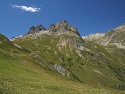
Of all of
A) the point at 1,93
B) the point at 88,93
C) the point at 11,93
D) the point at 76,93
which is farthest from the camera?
the point at 88,93

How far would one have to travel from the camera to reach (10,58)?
7938cm

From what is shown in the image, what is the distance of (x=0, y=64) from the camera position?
202 feet

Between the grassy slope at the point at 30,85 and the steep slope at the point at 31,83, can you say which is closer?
the grassy slope at the point at 30,85

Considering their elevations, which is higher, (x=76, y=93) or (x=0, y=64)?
(x=0, y=64)

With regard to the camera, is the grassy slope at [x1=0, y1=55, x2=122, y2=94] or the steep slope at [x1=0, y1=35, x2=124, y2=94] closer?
the grassy slope at [x1=0, y1=55, x2=122, y2=94]

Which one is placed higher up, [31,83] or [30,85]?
[31,83]

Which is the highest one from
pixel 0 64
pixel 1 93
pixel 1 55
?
pixel 1 55

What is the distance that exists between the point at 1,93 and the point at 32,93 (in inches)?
287

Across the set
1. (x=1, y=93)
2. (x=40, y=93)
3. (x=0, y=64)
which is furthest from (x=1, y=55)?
(x=1, y=93)

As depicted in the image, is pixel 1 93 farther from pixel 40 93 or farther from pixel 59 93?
pixel 59 93

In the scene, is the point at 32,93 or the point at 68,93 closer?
the point at 32,93

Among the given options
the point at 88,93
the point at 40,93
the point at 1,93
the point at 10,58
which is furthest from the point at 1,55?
the point at 1,93

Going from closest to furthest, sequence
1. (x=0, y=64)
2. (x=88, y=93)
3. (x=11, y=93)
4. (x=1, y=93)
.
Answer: (x=1, y=93) < (x=11, y=93) < (x=88, y=93) < (x=0, y=64)

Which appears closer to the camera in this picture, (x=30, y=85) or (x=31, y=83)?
(x=30, y=85)
